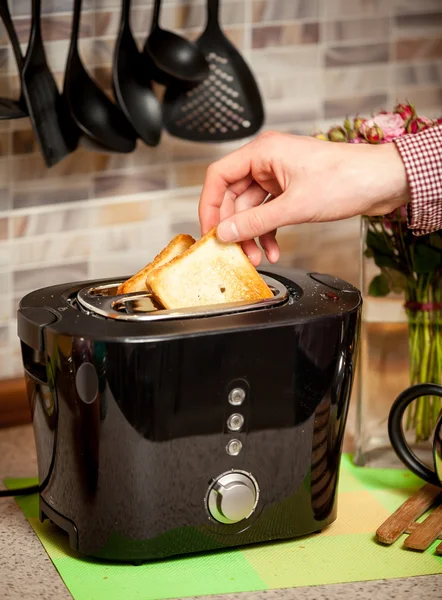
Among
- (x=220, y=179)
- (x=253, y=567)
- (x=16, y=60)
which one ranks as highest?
(x=16, y=60)

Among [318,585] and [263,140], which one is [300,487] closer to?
[318,585]

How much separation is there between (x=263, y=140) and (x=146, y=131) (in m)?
0.22

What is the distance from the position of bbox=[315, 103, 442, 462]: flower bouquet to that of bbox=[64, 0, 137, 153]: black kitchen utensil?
22 centimetres

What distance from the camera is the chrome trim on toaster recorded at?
0.80 m

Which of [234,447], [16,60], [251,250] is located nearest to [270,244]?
[251,250]

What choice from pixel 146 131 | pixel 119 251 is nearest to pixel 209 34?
pixel 146 131

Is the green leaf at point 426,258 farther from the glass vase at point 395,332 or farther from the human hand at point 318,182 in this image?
the human hand at point 318,182

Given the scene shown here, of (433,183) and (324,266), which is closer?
(433,183)

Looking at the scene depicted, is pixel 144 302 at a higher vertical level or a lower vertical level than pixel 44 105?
lower

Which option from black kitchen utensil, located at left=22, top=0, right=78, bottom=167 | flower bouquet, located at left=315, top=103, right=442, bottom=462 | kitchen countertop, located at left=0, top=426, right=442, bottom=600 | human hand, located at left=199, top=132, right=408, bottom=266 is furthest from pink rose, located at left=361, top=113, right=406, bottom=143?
kitchen countertop, located at left=0, top=426, right=442, bottom=600

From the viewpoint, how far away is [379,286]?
42.2 inches

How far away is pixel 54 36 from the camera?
109 cm

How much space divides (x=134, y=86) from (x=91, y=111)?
0.21ft

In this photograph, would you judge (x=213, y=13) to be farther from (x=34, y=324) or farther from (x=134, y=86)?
(x=34, y=324)
